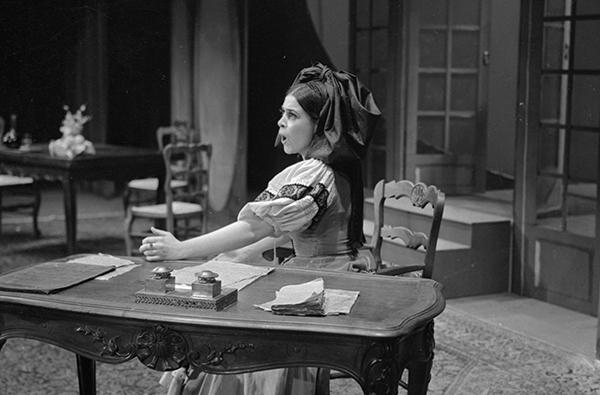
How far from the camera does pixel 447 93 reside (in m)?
6.30

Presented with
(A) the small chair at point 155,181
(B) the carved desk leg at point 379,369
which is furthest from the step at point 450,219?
(B) the carved desk leg at point 379,369

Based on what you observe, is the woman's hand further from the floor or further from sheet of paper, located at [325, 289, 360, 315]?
the floor

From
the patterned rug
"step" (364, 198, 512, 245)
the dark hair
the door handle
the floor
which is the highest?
the door handle

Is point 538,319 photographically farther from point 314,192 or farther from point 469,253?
point 314,192

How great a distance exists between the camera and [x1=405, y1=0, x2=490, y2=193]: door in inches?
241

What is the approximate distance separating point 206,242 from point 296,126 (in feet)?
1.64

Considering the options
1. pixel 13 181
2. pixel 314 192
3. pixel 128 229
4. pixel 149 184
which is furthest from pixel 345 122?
pixel 13 181

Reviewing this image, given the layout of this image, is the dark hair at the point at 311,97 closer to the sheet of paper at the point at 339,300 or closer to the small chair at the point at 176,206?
the sheet of paper at the point at 339,300

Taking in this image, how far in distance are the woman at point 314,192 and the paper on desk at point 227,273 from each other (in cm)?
9

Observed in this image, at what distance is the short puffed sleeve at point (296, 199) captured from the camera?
106 inches

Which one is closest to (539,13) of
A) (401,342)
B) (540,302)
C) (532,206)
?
(532,206)

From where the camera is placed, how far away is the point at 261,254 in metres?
3.00

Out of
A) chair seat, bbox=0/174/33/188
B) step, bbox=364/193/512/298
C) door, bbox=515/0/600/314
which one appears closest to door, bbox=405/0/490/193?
step, bbox=364/193/512/298

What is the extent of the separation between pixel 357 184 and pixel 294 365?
3.23 ft
